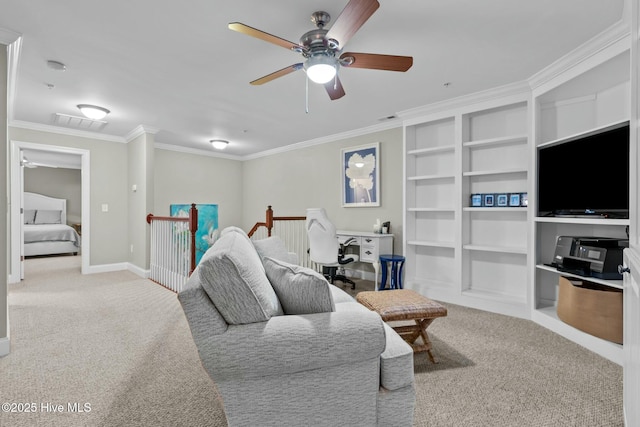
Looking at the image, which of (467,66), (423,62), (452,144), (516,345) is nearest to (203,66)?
(423,62)

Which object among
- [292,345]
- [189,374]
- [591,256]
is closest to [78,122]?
[189,374]

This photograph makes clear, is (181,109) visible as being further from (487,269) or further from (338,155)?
(487,269)

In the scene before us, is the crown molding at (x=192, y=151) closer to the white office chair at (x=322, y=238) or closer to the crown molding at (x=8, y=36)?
the crown molding at (x=8, y=36)

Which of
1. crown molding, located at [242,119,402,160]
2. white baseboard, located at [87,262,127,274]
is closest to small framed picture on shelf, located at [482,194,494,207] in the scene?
crown molding, located at [242,119,402,160]

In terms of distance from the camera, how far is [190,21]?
222 centimetres

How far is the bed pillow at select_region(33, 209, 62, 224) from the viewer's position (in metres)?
8.25

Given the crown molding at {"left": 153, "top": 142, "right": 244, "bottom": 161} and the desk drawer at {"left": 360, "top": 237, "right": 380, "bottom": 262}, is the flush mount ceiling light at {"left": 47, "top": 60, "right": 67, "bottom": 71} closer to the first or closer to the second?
the crown molding at {"left": 153, "top": 142, "right": 244, "bottom": 161}

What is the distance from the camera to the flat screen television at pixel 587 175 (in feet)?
8.07

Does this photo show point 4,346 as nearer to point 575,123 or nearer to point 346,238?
point 346,238

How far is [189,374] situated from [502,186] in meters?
3.65

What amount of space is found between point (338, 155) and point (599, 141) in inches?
139

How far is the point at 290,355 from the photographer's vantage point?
1284 mm

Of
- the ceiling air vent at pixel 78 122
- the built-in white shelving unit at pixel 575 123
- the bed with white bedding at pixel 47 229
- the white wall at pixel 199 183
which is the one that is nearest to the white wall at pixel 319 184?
the white wall at pixel 199 183

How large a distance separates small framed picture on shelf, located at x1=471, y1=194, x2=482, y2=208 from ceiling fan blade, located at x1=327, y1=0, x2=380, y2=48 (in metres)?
2.56
